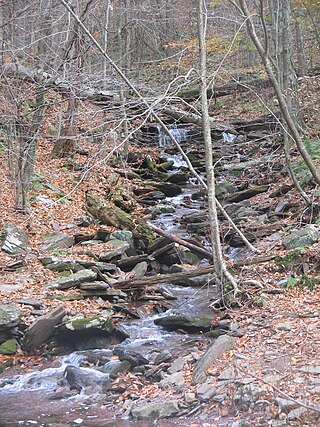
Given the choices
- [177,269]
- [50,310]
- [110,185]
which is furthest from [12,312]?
[110,185]

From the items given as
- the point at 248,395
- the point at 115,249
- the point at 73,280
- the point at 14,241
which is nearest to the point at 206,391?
the point at 248,395

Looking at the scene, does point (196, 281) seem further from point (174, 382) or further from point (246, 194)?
point (246, 194)

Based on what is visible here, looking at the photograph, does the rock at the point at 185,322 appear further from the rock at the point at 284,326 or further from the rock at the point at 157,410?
the rock at the point at 157,410

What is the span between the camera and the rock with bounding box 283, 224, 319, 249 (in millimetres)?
9234

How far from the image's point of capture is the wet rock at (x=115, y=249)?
1086cm

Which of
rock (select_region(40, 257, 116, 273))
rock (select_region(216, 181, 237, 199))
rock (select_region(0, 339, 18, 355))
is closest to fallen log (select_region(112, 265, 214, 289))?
rock (select_region(40, 257, 116, 273))

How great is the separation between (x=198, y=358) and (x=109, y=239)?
226 inches

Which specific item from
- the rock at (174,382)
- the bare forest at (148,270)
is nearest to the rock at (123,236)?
the bare forest at (148,270)

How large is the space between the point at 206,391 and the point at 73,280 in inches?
170

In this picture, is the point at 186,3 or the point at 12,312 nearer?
the point at 12,312

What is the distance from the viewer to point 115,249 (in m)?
11.2

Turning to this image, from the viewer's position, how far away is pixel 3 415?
5883mm

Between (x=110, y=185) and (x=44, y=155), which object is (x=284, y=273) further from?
Result: (x=44, y=155)

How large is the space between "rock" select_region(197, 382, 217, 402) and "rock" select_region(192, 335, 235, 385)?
0.55 feet
